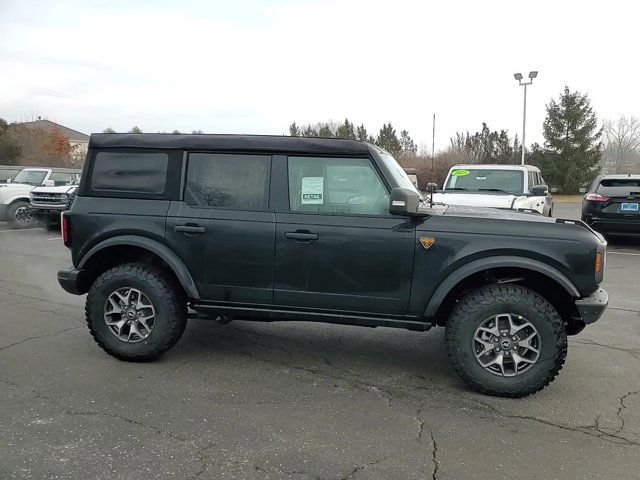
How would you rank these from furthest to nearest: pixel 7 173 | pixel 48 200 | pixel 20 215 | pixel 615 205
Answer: pixel 7 173
pixel 20 215
pixel 48 200
pixel 615 205

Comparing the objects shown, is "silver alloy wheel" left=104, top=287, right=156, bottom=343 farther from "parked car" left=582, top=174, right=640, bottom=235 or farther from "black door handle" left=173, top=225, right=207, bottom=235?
"parked car" left=582, top=174, right=640, bottom=235

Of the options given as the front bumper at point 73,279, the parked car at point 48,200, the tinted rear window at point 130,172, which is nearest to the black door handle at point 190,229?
the tinted rear window at point 130,172

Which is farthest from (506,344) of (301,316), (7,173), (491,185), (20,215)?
(7,173)

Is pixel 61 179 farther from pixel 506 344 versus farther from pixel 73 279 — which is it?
pixel 506 344

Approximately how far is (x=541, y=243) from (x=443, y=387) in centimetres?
131

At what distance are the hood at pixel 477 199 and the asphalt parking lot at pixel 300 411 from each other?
4.09 metres

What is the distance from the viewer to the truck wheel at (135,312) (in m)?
4.15

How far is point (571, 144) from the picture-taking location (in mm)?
42531

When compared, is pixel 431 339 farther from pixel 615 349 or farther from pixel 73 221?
pixel 73 221

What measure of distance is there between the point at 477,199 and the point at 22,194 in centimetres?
1258

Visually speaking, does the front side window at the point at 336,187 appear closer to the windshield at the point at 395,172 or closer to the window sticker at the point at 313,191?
the window sticker at the point at 313,191

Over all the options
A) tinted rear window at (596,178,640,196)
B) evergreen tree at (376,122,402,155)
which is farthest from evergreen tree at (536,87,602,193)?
tinted rear window at (596,178,640,196)

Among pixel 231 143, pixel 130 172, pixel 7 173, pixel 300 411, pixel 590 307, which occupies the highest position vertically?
pixel 7 173

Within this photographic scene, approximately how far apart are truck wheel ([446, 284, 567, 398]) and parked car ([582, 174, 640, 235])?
28.1ft
